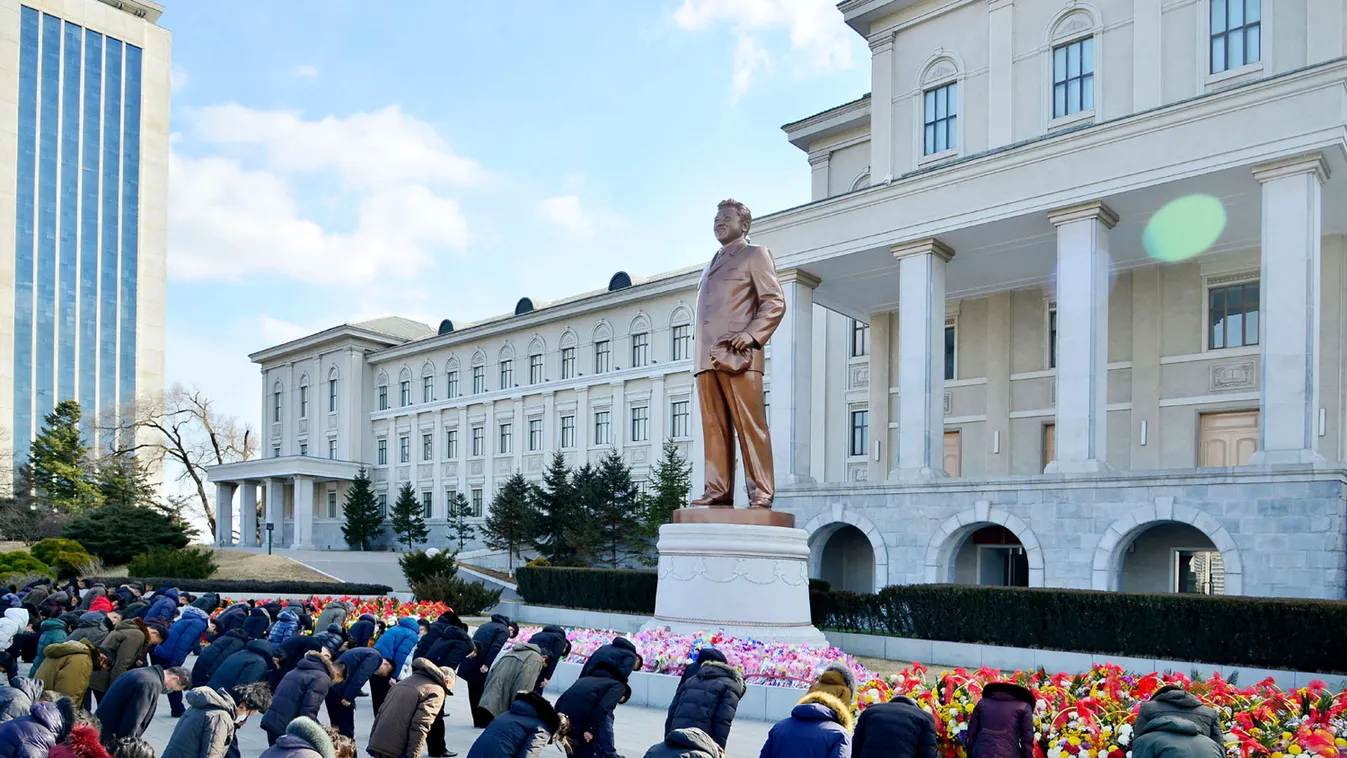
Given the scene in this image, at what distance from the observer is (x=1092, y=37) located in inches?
1145

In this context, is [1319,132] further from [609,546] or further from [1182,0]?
[609,546]

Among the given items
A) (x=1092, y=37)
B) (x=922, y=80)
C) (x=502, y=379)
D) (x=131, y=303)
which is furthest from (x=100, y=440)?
(x=1092, y=37)

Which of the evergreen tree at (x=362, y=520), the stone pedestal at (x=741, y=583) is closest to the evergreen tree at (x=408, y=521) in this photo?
the evergreen tree at (x=362, y=520)

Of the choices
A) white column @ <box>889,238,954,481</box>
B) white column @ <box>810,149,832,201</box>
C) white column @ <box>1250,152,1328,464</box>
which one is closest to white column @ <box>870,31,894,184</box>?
white column @ <box>810,149,832,201</box>

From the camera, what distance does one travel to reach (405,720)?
7.83 metres

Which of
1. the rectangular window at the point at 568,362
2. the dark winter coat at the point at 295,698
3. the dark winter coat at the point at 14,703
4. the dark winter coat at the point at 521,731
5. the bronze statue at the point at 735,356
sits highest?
the rectangular window at the point at 568,362

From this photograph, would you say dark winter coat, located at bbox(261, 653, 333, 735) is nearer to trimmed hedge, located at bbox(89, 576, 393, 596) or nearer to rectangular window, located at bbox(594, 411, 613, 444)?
trimmed hedge, located at bbox(89, 576, 393, 596)

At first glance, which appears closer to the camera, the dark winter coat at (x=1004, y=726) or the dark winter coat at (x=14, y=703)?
the dark winter coat at (x=1004, y=726)

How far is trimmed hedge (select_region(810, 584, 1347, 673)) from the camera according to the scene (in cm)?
1566

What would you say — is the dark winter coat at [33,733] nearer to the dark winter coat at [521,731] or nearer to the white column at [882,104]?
the dark winter coat at [521,731]

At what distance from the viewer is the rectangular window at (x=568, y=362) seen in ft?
172

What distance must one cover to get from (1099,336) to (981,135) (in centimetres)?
972

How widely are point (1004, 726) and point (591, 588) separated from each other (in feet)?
65.6

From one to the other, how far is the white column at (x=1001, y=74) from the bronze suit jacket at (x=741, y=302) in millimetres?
19366
